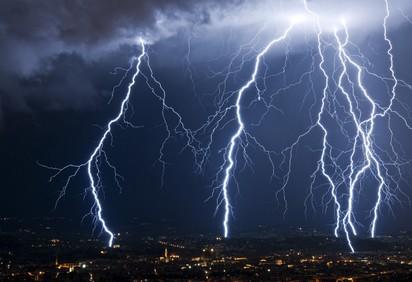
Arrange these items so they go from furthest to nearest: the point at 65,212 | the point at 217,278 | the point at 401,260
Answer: the point at 65,212, the point at 401,260, the point at 217,278

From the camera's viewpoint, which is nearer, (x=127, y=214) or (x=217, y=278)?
(x=217, y=278)

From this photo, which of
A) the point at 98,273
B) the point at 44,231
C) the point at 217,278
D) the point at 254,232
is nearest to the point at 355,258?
the point at 217,278

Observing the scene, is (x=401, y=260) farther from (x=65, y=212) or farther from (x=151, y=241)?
(x=65, y=212)

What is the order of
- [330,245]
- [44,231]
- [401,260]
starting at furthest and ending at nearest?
[44,231], [330,245], [401,260]

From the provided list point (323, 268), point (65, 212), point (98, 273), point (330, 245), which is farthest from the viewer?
point (65, 212)

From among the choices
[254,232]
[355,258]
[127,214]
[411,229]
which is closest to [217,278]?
[355,258]

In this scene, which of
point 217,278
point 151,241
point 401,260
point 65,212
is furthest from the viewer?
point 65,212

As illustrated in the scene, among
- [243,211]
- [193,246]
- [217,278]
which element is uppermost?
[243,211]

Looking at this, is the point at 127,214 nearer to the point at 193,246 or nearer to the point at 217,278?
the point at 193,246

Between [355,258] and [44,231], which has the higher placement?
[44,231]
